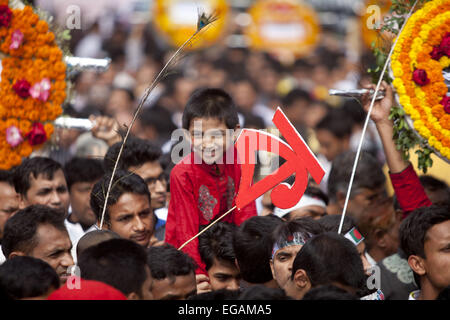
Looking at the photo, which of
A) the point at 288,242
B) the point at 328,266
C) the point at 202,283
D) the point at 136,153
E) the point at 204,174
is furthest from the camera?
the point at 136,153

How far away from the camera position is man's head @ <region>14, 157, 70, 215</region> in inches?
230

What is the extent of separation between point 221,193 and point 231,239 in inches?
17.0

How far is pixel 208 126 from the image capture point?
5.06 m

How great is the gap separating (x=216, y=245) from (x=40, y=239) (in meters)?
1.08

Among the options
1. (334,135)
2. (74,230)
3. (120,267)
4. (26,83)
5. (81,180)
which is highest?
(26,83)

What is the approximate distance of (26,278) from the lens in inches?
149

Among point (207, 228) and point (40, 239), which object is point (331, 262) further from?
point (40, 239)

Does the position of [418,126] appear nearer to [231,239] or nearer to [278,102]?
[231,239]

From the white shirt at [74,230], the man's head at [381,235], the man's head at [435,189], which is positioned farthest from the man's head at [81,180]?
the man's head at [435,189]

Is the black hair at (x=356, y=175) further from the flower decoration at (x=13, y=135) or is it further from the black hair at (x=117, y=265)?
the black hair at (x=117, y=265)

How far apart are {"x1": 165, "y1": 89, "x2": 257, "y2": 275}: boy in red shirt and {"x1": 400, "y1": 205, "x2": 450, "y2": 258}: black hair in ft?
3.69

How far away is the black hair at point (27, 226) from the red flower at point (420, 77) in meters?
2.36

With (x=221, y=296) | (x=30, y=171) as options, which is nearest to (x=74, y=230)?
(x=30, y=171)
